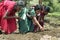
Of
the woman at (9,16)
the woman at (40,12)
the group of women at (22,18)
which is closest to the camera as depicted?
the woman at (9,16)

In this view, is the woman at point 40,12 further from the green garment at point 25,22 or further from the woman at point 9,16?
the woman at point 9,16

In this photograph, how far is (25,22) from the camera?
6.79 meters

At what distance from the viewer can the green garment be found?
6680mm

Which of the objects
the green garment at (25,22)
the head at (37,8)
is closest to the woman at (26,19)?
the green garment at (25,22)

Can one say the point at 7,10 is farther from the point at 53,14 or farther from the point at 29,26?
the point at 53,14

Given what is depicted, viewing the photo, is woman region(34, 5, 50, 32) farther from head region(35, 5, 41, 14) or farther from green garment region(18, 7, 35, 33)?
green garment region(18, 7, 35, 33)

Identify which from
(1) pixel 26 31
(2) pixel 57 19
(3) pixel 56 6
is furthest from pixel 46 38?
(3) pixel 56 6

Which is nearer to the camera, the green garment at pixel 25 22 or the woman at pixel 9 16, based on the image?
the woman at pixel 9 16

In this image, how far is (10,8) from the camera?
21.1 ft

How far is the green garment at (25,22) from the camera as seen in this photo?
668cm

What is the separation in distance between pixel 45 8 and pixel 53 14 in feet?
13.1

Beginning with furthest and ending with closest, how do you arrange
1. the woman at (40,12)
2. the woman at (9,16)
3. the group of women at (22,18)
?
the woman at (40,12) < the group of women at (22,18) < the woman at (9,16)

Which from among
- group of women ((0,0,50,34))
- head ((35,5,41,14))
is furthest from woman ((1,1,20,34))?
head ((35,5,41,14))

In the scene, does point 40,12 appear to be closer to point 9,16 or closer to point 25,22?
point 25,22
